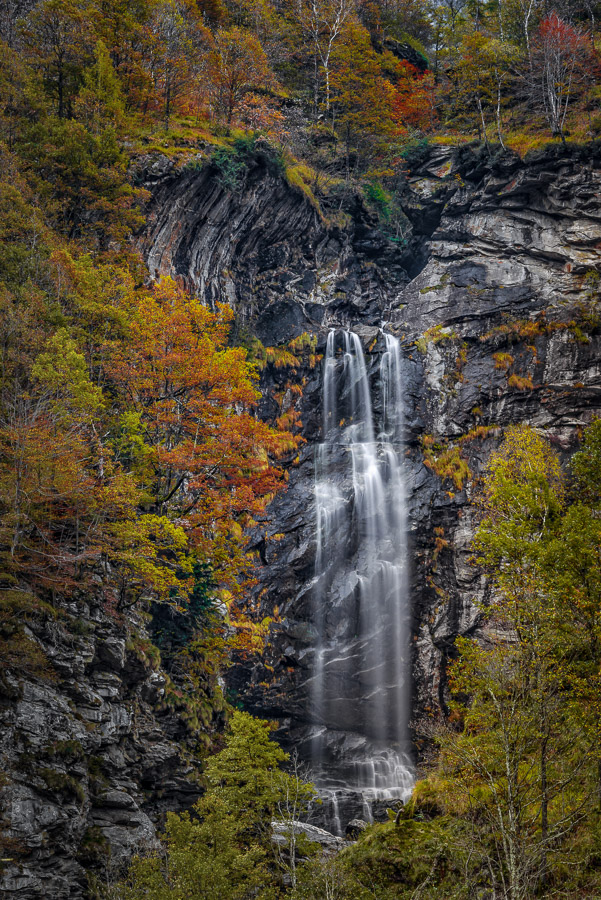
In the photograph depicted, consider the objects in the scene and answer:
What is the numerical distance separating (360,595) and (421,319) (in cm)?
1503

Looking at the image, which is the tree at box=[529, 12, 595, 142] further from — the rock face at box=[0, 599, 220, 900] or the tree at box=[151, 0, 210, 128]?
the rock face at box=[0, 599, 220, 900]

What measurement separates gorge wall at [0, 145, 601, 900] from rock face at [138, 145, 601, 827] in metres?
0.08

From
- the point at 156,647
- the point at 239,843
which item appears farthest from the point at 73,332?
the point at 239,843

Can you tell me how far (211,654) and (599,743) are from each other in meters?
10.8

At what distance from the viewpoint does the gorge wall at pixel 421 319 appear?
82.3 ft

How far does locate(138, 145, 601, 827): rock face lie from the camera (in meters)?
25.5

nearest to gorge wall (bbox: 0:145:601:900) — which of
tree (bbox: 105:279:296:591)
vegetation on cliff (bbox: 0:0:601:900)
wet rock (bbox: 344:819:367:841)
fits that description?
vegetation on cliff (bbox: 0:0:601:900)

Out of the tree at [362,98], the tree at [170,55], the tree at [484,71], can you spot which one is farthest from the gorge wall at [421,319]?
the tree at [170,55]

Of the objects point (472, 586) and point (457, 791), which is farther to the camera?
point (472, 586)

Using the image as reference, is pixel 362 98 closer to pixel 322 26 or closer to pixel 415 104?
pixel 415 104

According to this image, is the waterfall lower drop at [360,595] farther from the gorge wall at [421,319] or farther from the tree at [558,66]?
the tree at [558,66]

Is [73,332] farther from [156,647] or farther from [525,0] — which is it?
[525,0]

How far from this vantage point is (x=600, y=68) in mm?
33656

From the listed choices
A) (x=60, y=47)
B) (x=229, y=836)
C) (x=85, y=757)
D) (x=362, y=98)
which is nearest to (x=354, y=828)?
(x=229, y=836)
